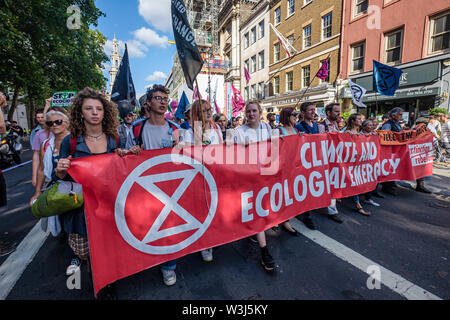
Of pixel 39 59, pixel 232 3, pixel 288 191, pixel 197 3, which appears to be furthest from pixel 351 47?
pixel 197 3

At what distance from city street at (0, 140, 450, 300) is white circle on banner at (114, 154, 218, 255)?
1.50 ft

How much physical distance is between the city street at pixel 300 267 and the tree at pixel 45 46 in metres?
10.4

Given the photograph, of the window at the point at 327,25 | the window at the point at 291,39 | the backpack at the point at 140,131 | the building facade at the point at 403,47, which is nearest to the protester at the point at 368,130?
the backpack at the point at 140,131

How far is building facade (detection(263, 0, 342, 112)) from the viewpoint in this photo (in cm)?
1510

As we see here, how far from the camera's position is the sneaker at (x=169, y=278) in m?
2.26

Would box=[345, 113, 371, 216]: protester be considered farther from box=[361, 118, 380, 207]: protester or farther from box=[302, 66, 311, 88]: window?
box=[302, 66, 311, 88]: window

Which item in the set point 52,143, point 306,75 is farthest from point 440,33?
point 52,143

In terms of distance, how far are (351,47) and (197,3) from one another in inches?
1488

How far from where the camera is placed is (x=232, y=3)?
93.7 feet

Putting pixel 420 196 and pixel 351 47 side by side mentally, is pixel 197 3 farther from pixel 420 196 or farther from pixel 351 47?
pixel 420 196

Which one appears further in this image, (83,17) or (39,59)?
(83,17)

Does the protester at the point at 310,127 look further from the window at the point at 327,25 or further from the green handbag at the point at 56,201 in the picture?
the window at the point at 327,25

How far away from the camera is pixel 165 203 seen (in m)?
2.22

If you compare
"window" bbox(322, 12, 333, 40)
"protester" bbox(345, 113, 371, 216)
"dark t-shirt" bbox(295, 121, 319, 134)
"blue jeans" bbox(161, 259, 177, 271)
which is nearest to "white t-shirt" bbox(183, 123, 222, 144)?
"blue jeans" bbox(161, 259, 177, 271)
